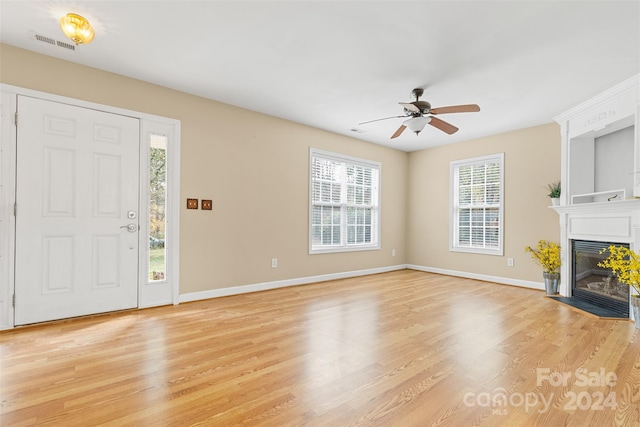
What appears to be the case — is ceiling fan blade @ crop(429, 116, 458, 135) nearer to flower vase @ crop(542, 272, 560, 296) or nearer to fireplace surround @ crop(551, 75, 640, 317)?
fireplace surround @ crop(551, 75, 640, 317)

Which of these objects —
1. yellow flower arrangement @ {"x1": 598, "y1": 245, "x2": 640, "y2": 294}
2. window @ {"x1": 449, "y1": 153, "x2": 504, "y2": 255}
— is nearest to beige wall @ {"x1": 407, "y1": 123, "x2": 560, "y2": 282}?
window @ {"x1": 449, "y1": 153, "x2": 504, "y2": 255}

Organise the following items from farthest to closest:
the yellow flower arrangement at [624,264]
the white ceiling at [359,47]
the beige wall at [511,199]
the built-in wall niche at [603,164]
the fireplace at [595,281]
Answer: the beige wall at [511,199] → the built-in wall niche at [603,164] → the fireplace at [595,281] → the yellow flower arrangement at [624,264] → the white ceiling at [359,47]

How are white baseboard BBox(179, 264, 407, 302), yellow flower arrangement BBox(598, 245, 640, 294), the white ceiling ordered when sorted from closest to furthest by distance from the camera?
the white ceiling → yellow flower arrangement BBox(598, 245, 640, 294) → white baseboard BBox(179, 264, 407, 302)

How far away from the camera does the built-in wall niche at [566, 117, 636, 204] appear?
154 inches

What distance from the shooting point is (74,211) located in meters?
3.24

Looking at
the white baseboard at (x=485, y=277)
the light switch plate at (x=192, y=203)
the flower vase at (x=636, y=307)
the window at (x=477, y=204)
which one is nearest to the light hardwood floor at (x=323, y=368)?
the flower vase at (x=636, y=307)

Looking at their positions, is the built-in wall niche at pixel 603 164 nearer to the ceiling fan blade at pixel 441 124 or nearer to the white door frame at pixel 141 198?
the ceiling fan blade at pixel 441 124

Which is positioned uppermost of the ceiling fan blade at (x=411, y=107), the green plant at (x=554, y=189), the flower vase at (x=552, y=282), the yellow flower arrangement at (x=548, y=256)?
the ceiling fan blade at (x=411, y=107)

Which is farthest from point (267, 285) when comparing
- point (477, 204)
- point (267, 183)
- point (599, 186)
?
point (599, 186)

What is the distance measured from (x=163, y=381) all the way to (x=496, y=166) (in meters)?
5.82

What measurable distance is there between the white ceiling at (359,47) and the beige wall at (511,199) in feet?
3.17

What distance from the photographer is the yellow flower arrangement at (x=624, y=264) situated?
10.4 ft

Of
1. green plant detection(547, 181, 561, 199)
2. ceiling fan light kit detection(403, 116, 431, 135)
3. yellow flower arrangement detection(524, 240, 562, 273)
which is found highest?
ceiling fan light kit detection(403, 116, 431, 135)

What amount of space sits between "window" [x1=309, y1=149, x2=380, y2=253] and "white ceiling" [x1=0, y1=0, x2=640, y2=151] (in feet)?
5.24
